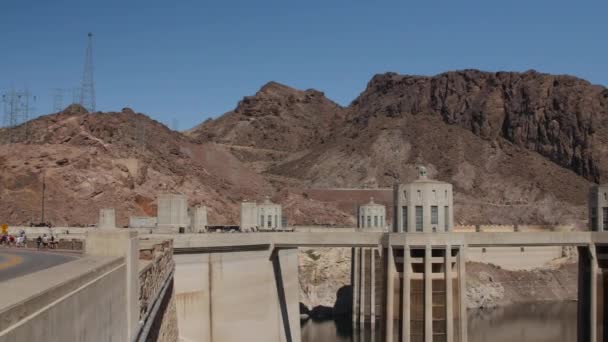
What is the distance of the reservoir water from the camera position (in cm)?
6912

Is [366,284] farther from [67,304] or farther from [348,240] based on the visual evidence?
[67,304]

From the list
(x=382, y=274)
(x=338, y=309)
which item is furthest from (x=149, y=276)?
(x=338, y=309)

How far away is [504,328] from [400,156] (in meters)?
98.2

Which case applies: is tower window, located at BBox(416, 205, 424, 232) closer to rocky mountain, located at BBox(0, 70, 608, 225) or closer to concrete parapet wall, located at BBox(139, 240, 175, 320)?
concrete parapet wall, located at BBox(139, 240, 175, 320)

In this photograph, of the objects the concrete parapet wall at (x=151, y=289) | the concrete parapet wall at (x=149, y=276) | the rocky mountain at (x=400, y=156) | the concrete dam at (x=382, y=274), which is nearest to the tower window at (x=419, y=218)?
the concrete dam at (x=382, y=274)

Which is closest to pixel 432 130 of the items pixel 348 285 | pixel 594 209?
pixel 348 285

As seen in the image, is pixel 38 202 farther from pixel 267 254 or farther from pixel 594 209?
pixel 594 209

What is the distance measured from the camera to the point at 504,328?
250ft

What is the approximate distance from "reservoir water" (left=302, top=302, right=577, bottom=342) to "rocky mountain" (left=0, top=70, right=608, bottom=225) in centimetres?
1911

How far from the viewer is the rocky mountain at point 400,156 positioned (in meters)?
78.8

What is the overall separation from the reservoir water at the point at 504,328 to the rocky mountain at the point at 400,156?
62.7 ft

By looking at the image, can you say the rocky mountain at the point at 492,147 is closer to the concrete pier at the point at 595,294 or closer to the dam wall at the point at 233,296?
the concrete pier at the point at 595,294

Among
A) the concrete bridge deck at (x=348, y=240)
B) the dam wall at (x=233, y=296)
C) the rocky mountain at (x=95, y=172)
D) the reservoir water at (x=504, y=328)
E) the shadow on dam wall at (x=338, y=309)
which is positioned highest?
the rocky mountain at (x=95, y=172)

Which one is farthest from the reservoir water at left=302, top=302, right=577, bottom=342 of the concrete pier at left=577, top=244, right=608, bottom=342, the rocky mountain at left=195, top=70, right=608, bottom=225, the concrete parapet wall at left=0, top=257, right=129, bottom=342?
the rocky mountain at left=195, top=70, right=608, bottom=225
